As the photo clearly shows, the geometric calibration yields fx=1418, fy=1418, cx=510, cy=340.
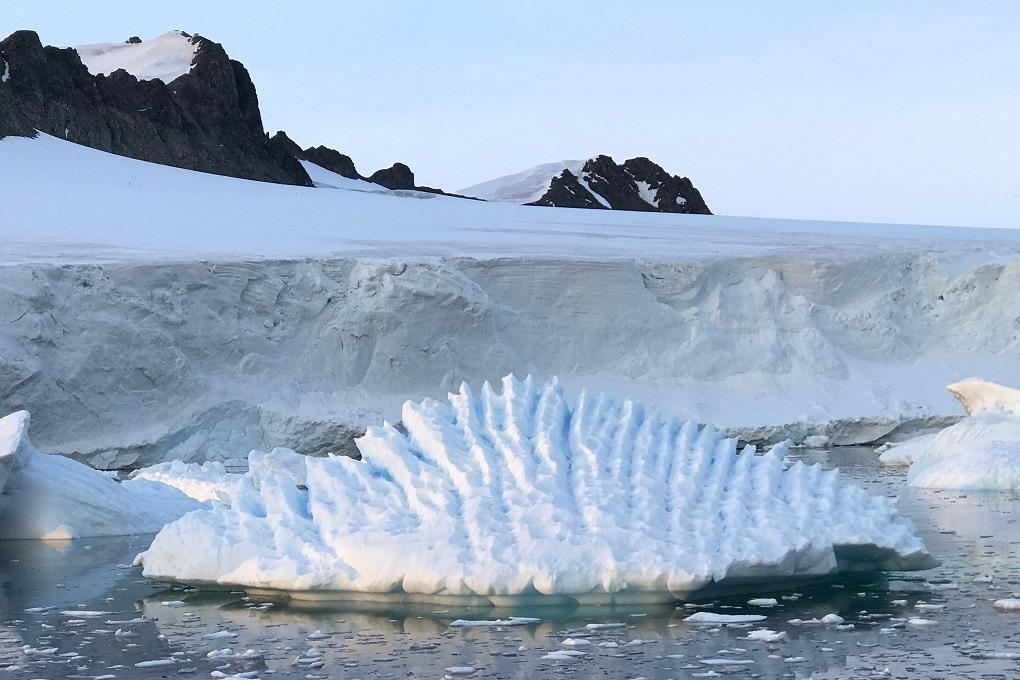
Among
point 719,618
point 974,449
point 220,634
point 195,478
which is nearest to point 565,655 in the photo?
point 719,618

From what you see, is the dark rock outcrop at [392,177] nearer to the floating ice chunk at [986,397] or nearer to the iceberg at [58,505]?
the floating ice chunk at [986,397]

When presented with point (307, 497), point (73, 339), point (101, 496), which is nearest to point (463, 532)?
point (307, 497)

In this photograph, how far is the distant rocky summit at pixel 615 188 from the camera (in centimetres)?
3647

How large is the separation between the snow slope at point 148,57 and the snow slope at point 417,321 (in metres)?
16.2

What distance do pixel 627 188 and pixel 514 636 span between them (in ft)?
111

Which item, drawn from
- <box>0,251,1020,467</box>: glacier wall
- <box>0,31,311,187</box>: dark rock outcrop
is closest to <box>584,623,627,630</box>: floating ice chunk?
<box>0,251,1020,467</box>: glacier wall

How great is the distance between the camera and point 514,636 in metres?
4.18

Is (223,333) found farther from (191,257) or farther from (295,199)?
(295,199)

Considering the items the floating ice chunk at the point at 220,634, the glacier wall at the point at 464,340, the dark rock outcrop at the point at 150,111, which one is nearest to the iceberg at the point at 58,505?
the floating ice chunk at the point at 220,634

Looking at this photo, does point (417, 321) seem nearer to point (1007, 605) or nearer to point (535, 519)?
point (535, 519)

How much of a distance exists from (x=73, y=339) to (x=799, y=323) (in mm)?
7217

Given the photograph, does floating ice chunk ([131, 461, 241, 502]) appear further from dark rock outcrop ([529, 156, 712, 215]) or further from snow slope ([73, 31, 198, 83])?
dark rock outcrop ([529, 156, 712, 215])

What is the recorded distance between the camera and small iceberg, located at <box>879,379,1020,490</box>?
877 cm

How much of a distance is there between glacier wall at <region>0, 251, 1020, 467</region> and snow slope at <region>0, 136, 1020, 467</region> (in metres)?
0.02
